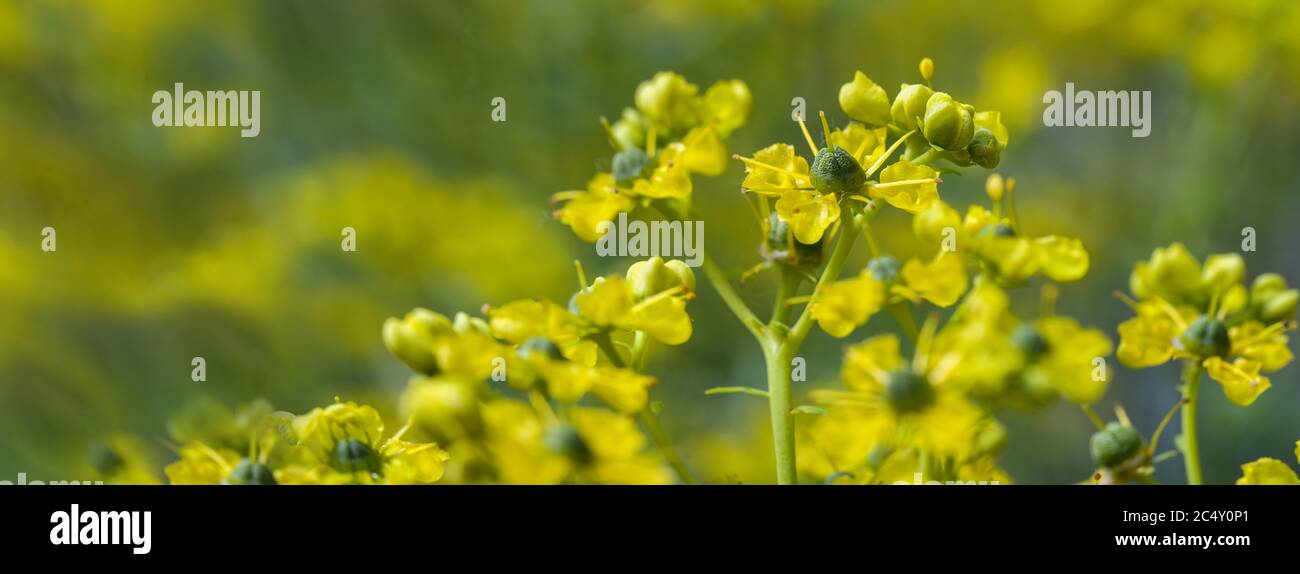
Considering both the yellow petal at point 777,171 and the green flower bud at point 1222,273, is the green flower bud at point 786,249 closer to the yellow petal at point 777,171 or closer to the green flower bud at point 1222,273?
the yellow petal at point 777,171

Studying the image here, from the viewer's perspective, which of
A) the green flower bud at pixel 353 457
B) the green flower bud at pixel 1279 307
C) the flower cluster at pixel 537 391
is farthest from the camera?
the green flower bud at pixel 1279 307

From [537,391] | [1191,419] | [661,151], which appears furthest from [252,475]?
[1191,419]

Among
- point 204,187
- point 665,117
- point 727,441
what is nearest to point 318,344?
point 204,187

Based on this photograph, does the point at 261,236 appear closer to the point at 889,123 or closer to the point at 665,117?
the point at 665,117

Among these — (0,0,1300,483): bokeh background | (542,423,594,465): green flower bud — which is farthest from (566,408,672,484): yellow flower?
(0,0,1300,483): bokeh background

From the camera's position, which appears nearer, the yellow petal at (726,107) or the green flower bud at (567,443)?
the green flower bud at (567,443)

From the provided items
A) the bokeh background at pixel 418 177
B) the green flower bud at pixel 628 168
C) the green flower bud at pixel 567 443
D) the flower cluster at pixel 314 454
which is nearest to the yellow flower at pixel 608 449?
the green flower bud at pixel 567 443

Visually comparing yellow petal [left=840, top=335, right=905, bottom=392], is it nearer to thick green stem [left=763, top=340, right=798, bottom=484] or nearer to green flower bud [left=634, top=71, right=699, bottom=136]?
thick green stem [left=763, top=340, right=798, bottom=484]
